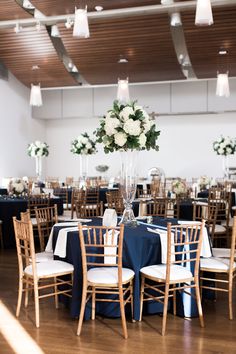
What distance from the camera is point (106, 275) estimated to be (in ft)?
12.1

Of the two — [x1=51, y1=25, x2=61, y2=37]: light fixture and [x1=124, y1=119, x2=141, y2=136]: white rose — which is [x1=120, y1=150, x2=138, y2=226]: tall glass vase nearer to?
[x1=124, y1=119, x2=141, y2=136]: white rose

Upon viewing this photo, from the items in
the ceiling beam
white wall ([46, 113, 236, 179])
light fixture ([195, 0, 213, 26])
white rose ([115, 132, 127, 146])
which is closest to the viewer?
white rose ([115, 132, 127, 146])

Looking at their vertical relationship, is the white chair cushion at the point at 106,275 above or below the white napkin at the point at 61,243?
below

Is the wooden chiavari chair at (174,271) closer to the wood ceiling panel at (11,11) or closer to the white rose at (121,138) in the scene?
the white rose at (121,138)

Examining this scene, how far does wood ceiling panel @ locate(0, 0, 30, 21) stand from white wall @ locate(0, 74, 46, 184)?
3.39 metres

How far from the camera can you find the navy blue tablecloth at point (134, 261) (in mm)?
3928

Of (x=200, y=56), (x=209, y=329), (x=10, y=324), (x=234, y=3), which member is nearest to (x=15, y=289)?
(x=10, y=324)

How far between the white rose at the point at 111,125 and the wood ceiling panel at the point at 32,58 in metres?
7.77

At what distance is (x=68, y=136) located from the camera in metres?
16.2

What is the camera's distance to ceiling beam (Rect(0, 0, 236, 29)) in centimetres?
938

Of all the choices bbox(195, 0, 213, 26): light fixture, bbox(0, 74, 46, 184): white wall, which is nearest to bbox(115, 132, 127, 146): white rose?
bbox(195, 0, 213, 26): light fixture

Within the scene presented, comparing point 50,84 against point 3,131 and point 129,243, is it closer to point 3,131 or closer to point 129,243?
point 3,131

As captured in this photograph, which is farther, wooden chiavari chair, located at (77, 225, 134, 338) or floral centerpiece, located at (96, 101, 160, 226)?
floral centerpiece, located at (96, 101, 160, 226)

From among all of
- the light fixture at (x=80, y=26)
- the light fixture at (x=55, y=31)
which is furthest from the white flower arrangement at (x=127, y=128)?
the light fixture at (x=55, y=31)
